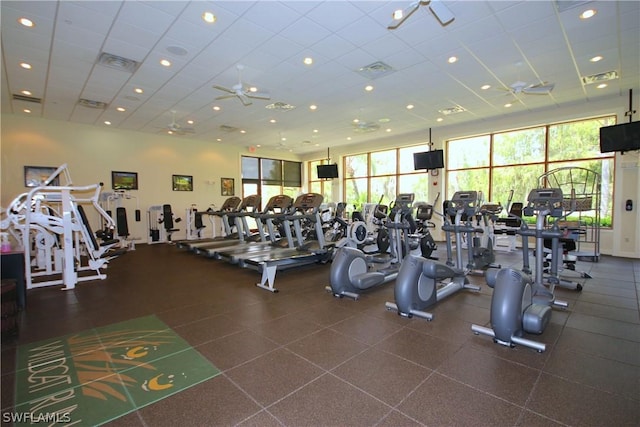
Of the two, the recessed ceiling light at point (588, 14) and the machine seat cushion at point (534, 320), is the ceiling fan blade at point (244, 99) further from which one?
the machine seat cushion at point (534, 320)

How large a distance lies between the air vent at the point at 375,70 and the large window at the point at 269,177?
8.40 metres

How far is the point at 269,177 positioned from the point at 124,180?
578 cm

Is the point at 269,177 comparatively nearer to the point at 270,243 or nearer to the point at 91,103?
the point at 270,243

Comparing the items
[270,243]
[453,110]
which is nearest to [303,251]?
[270,243]

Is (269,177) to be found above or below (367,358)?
above

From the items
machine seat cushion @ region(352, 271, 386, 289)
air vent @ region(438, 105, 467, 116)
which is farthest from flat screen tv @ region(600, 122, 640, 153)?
machine seat cushion @ region(352, 271, 386, 289)

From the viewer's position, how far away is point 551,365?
A: 8.13 feet

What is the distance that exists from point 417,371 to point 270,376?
1.16 metres

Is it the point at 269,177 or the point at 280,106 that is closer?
the point at 280,106

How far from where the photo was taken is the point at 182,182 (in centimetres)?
1138

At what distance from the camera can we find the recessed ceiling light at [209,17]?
3994 millimetres

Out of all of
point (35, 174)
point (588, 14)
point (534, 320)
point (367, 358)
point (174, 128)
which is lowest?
point (367, 358)

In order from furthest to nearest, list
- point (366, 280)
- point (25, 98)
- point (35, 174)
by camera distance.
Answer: point (35, 174)
point (25, 98)
point (366, 280)

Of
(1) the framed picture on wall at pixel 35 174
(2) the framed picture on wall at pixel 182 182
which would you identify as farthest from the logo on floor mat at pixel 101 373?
(2) the framed picture on wall at pixel 182 182
